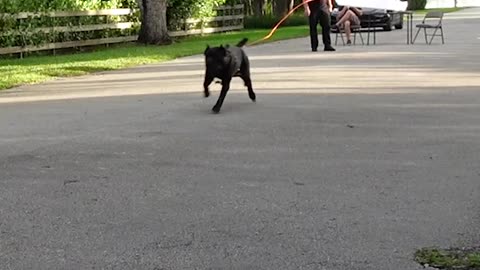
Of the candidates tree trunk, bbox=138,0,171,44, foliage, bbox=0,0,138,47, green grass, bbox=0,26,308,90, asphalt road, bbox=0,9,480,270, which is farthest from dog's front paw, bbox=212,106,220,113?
tree trunk, bbox=138,0,171,44

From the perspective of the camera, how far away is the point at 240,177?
7.73 m

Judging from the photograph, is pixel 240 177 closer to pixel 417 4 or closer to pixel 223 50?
pixel 223 50

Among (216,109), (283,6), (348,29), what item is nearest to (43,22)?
(348,29)

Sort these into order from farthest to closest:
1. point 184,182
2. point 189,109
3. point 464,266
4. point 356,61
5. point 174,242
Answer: point 356,61 → point 189,109 → point 184,182 → point 174,242 → point 464,266

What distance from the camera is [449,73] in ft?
55.2

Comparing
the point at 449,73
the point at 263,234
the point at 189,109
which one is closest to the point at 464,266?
the point at 263,234

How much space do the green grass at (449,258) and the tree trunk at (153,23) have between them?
24668 mm

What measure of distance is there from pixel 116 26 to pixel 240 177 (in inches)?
909

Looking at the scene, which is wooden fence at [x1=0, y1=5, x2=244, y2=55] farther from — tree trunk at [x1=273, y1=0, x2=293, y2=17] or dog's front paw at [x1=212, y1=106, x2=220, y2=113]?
dog's front paw at [x1=212, y1=106, x2=220, y2=113]

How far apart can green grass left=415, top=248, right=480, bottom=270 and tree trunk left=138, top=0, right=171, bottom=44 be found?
2467 cm

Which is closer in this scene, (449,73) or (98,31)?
(449,73)

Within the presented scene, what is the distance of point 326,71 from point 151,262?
41.1 ft

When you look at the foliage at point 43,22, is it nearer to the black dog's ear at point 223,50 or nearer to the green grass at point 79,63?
the green grass at point 79,63

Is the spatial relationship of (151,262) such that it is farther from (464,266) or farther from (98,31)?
(98,31)
